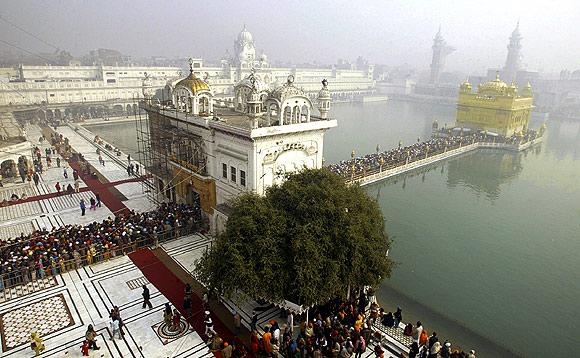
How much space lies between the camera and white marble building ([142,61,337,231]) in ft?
57.8

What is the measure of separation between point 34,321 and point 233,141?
10.7 metres

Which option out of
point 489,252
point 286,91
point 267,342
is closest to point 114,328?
point 267,342

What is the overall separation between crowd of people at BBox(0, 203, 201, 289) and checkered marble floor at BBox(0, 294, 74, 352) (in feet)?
6.17

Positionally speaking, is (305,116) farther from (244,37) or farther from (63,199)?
(244,37)

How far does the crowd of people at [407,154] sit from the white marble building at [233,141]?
5573 millimetres

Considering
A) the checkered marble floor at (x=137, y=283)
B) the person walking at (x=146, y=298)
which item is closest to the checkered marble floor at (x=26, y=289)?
the checkered marble floor at (x=137, y=283)

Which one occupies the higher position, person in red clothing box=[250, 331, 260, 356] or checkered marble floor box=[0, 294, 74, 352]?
person in red clothing box=[250, 331, 260, 356]

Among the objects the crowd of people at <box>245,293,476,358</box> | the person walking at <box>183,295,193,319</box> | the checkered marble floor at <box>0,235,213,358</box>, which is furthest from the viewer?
the person walking at <box>183,295,193,319</box>

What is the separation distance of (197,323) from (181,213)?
8665mm

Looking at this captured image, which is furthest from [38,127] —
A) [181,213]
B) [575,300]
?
[575,300]

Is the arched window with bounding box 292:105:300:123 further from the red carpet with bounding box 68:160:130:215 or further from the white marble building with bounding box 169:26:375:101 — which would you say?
the white marble building with bounding box 169:26:375:101

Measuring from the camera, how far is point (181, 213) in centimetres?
2073

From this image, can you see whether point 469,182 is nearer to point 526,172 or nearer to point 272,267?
point 526,172

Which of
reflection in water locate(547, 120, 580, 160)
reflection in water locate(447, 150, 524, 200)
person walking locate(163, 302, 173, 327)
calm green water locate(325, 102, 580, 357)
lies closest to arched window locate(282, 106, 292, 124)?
calm green water locate(325, 102, 580, 357)
